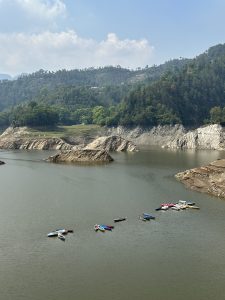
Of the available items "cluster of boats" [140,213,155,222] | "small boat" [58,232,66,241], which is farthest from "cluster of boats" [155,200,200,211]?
"small boat" [58,232,66,241]

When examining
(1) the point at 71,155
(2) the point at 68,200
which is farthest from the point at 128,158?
(2) the point at 68,200

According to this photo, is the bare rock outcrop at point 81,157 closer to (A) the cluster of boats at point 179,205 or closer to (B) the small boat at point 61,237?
(A) the cluster of boats at point 179,205

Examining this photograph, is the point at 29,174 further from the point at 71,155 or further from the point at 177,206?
the point at 177,206

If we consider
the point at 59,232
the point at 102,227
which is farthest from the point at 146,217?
the point at 59,232

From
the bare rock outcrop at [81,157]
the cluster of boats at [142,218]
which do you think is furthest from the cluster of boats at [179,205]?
the bare rock outcrop at [81,157]

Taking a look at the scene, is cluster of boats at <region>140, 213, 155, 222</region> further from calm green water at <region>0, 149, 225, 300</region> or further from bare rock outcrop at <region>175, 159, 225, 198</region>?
bare rock outcrop at <region>175, 159, 225, 198</region>
